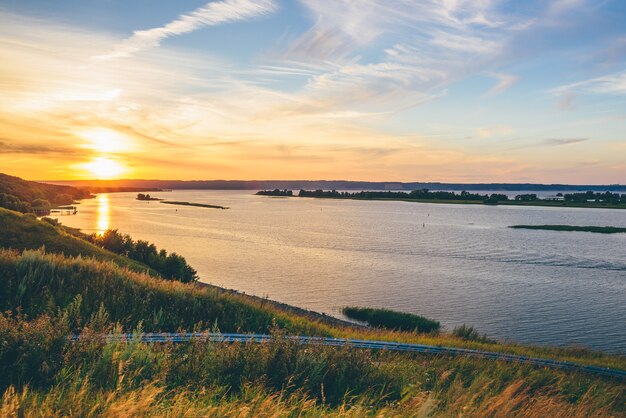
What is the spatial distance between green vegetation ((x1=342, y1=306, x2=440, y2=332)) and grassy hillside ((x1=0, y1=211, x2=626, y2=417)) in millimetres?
11907

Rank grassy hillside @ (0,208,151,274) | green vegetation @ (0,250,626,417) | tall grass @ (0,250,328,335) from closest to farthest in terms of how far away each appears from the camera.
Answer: green vegetation @ (0,250,626,417) → tall grass @ (0,250,328,335) → grassy hillside @ (0,208,151,274)

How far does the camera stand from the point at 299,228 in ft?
335

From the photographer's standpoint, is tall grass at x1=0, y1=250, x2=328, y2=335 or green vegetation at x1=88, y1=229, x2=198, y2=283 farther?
green vegetation at x1=88, y1=229, x2=198, y2=283

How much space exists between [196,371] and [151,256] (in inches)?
1316

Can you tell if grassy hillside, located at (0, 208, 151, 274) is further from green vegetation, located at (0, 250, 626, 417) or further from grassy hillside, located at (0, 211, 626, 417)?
green vegetation, located at (0, 250, 626, 417)

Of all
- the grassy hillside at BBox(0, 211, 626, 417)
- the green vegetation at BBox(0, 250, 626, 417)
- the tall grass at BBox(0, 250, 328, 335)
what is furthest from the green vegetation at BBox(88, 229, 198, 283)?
the green vegetation at BBox(0, 250, 626, 417)

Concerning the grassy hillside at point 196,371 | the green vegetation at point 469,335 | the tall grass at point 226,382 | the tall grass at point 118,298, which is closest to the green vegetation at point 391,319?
the green vegetation at point 469,335

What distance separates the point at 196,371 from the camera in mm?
8531

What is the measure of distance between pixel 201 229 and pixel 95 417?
93.1 m

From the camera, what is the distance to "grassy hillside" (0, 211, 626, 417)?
20.9 ft

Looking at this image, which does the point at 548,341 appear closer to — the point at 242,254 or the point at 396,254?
the point at 396,254

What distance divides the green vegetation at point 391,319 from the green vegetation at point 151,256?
13.0 m

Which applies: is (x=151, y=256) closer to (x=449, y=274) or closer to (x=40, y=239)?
(x=40, y=239)

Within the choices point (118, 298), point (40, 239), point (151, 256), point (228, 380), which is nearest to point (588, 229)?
point (151, 256)
